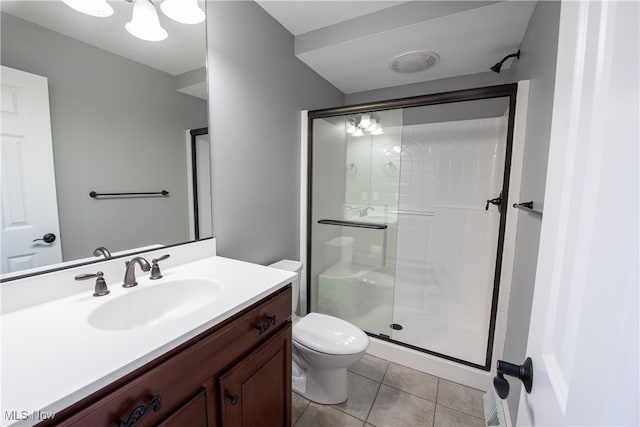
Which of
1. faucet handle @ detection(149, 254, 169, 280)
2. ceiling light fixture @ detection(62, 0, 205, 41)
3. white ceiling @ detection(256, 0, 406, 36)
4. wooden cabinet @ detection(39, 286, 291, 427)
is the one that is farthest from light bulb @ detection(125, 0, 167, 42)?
wooden cabinet @ detection(39, 286, 291, 427)

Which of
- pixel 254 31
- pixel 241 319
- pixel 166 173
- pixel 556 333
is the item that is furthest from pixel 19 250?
pixel 254 31

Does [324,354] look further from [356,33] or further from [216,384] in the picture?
[356,33]

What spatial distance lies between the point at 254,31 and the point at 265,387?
6.10 ft

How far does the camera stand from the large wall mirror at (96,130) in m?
0.78

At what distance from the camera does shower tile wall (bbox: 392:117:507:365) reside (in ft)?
6.84

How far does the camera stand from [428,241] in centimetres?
237

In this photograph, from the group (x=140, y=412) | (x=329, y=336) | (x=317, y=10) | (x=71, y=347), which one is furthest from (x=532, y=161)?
(x=71, y=347)

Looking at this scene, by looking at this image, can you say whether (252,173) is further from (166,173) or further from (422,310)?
(422,310)

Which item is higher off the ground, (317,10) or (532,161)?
(317,10)

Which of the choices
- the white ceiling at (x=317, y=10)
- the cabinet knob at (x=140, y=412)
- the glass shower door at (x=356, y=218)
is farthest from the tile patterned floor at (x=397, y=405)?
the white ceiling at (x=317, y=10)

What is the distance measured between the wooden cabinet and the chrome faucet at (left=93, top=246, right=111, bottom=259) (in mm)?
580

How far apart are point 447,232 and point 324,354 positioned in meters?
1.58

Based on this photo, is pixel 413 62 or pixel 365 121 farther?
pixel 365 121

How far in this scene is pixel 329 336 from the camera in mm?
1456
